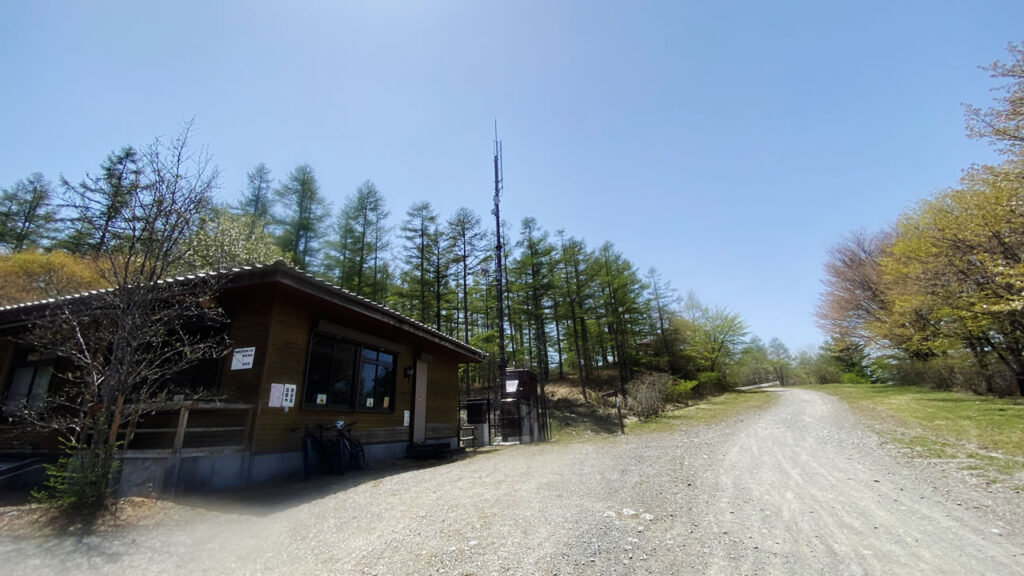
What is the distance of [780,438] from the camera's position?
33.6ft

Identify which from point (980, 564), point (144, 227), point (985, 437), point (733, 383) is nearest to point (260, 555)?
point (144, 227)

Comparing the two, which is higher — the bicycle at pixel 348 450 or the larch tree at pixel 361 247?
the larch tree at pixel 361 247

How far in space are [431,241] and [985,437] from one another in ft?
73.6

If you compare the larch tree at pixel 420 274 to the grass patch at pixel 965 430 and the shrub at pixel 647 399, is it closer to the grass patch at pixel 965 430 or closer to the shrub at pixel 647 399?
the shrub at pixel 647 399

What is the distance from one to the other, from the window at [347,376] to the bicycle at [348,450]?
60 cm

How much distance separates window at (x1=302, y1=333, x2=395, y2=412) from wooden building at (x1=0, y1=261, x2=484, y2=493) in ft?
0.07

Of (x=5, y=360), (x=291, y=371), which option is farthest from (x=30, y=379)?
(x=291, y=371)

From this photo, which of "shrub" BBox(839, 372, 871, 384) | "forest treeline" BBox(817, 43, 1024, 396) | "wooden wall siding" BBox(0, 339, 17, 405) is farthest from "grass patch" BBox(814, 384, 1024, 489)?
"shrub" BBox(839, 372, 871, 384)

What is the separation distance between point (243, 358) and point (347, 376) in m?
2.34

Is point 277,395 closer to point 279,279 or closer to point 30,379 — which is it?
point 279,279

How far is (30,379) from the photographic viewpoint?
29.6 ft

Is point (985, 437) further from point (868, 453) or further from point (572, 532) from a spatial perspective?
point (572, 532)

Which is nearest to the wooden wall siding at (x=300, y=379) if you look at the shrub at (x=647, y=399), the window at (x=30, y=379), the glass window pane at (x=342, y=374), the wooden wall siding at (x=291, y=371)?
the wooden wall siding at (x=291, y=371)

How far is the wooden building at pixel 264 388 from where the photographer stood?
6.19m
